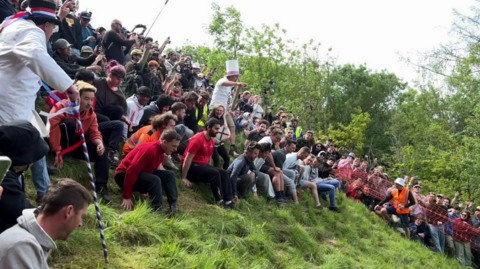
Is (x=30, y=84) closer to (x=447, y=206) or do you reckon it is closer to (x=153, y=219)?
(x=153, y=219)

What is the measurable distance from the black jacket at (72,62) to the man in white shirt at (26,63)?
333cm

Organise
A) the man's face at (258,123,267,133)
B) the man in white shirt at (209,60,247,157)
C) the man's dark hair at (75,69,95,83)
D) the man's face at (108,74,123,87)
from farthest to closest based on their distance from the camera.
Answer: the man's face at (258,123,267,133) < the man in white shirt at (209,60,247,157) < the man's face at (108,74,123,87) < the man's dark hair at (75,69,95,83)


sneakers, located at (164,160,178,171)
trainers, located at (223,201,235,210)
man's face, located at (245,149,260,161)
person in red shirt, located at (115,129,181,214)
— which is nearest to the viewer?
person in red shirt, located at (115,129,181,214)

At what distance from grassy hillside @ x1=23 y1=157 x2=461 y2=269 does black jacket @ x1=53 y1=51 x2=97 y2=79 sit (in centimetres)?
185

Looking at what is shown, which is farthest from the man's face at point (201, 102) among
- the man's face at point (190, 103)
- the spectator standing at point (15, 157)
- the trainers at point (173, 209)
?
the spectator standing at point (15, 157)

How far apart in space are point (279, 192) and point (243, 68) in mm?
27454

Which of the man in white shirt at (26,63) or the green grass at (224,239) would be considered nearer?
the man in white shirt at (26,63)

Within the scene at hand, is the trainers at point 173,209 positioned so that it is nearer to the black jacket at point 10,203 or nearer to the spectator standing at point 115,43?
the black jacket at point 10,203

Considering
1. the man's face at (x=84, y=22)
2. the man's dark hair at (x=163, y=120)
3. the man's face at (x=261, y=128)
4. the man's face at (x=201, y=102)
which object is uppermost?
the man's face at (x=84, y=22)

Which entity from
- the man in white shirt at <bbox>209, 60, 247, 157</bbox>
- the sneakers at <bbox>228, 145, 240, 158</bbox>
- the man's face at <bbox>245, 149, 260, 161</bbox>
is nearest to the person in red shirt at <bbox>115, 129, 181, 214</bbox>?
the man's face at <bbox>245, 149, 260, 161</bbox>

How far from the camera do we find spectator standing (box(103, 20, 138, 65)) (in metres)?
9.45

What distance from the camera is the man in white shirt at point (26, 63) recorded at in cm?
361

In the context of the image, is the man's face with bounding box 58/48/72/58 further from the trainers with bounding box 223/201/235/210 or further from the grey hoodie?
the grey hoodie

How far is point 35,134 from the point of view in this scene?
3.05 m
